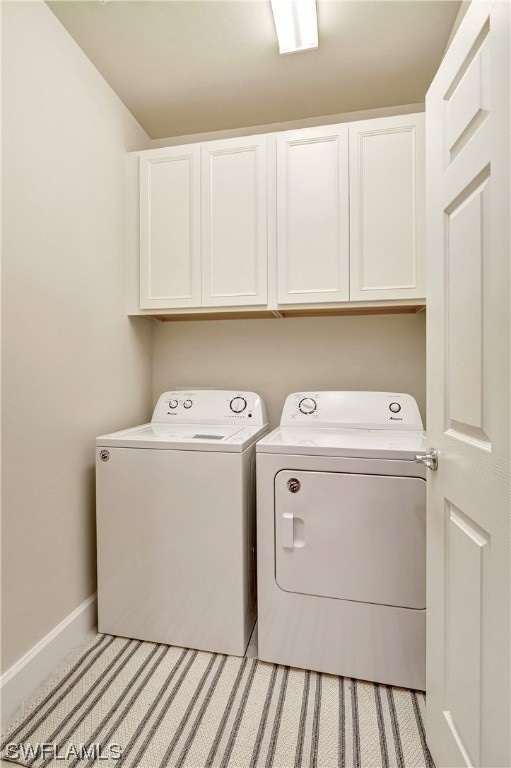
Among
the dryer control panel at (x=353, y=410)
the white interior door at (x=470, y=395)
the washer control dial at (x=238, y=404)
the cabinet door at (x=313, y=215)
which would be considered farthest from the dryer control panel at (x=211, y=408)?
the white interior door at (x=470, y=395)

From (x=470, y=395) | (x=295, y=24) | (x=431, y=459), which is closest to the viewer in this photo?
(x=470, y=395)

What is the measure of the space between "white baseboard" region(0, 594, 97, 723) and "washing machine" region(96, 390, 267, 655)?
0.25 ft

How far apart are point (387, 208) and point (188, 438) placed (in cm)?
141

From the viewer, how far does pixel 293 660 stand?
1470mm

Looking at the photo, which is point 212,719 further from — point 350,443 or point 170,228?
point 170,228

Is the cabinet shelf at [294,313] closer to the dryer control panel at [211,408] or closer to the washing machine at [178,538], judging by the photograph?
the dryer control panel at [211,408]

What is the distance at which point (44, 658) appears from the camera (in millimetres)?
1434

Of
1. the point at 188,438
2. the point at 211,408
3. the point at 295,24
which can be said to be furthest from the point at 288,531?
the point at 295,24

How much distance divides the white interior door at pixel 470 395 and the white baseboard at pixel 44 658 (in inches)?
54.0

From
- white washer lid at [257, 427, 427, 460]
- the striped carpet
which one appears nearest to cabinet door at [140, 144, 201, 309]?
white washer lid at [257, 427, 427, 460]

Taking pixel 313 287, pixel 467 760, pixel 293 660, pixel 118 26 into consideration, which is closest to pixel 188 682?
pixel 293 660

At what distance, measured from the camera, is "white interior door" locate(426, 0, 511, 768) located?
0.74 meters

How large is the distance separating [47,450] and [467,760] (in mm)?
1593

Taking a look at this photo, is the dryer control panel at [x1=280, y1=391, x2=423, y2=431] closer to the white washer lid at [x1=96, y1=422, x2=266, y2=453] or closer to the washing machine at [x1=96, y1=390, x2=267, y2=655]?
the white washer lid at [x1=96, y1=422, x2=266, y2=453]
